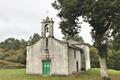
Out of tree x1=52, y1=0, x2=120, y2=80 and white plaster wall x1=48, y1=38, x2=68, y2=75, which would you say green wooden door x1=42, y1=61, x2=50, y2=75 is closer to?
white plaster wall x1=48, y1=38, x2=68, y2=75

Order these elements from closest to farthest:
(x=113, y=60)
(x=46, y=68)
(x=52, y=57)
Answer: (x=52, y=57)
(x=46, y=68)
(x=113, y=60)

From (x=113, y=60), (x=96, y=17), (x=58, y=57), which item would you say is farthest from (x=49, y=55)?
(x=113, y=60)

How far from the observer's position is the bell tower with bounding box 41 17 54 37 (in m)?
41.6

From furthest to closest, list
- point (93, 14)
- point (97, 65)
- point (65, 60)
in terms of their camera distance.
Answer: point (97, 65), point (65, 60), point (93, 14)

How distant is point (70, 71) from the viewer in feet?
136

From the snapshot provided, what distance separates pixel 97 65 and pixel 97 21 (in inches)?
1775

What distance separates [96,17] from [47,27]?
11.9 metres

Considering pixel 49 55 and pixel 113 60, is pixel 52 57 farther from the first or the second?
pixel 113 60

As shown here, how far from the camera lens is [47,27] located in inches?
1662

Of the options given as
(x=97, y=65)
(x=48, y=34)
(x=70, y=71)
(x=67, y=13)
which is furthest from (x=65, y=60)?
(x=97, y=65)

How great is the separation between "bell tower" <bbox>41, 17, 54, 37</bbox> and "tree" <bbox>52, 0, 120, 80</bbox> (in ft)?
15.5

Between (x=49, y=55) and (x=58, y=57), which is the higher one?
(x=49, y=55)

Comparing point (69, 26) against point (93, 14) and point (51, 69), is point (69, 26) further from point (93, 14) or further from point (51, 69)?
point (51, 69)

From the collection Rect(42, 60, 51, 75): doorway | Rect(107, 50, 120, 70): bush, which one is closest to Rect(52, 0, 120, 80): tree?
Rect(42, 60, 51, 75): doorway
